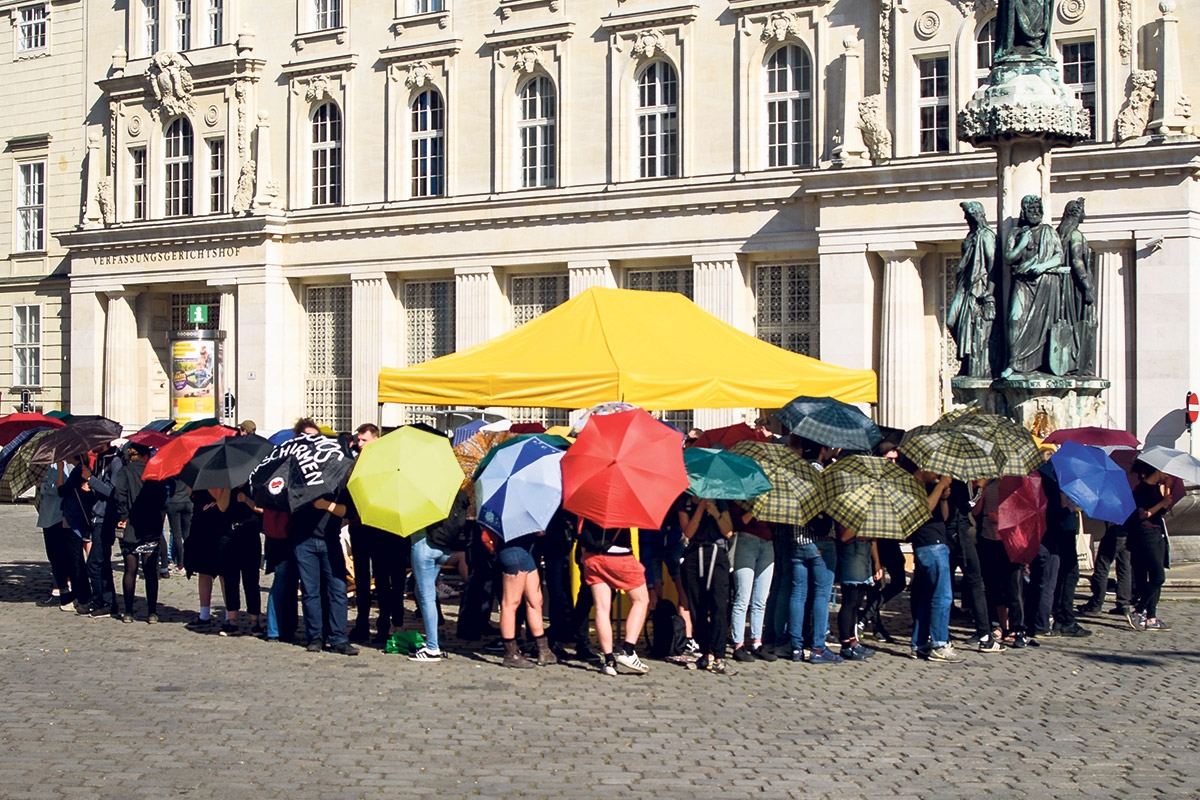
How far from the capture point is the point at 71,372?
1714 inches

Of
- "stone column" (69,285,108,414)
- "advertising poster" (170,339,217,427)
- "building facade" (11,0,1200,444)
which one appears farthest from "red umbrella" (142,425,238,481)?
"stone column" (69,285,108,414)

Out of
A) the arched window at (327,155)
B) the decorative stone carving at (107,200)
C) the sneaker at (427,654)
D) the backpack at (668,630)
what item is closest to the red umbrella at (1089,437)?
the backpack at (668,630)

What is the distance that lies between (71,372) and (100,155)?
628 centimetres

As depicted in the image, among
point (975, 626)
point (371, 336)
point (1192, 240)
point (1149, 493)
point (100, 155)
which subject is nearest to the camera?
point (975, 626)

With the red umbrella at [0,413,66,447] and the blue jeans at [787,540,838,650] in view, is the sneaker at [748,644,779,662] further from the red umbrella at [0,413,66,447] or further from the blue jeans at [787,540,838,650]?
the red umbrella at [0,413,66,447]

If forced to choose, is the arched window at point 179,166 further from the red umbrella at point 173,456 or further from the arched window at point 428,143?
the red umbrella at point 173,456

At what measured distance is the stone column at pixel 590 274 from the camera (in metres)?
34.1

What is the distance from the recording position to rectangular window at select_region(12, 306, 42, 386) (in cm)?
4541

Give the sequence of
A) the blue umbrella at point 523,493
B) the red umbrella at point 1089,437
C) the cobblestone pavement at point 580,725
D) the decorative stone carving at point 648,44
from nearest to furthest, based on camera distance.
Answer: the cobblestone pavement at point 580,725 → the blue umbrella at point 523,493 → the red umbrella at point 1089,437 → the decorative stone carving at point 648,44

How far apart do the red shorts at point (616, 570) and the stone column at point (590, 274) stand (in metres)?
22.3

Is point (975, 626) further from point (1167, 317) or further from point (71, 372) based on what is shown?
point (71, 372)

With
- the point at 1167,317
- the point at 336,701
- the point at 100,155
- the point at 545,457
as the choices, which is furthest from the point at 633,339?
the point at 100,155

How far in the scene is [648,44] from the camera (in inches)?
1326

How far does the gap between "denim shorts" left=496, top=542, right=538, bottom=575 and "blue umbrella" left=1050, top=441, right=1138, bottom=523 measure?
15.5 ft
